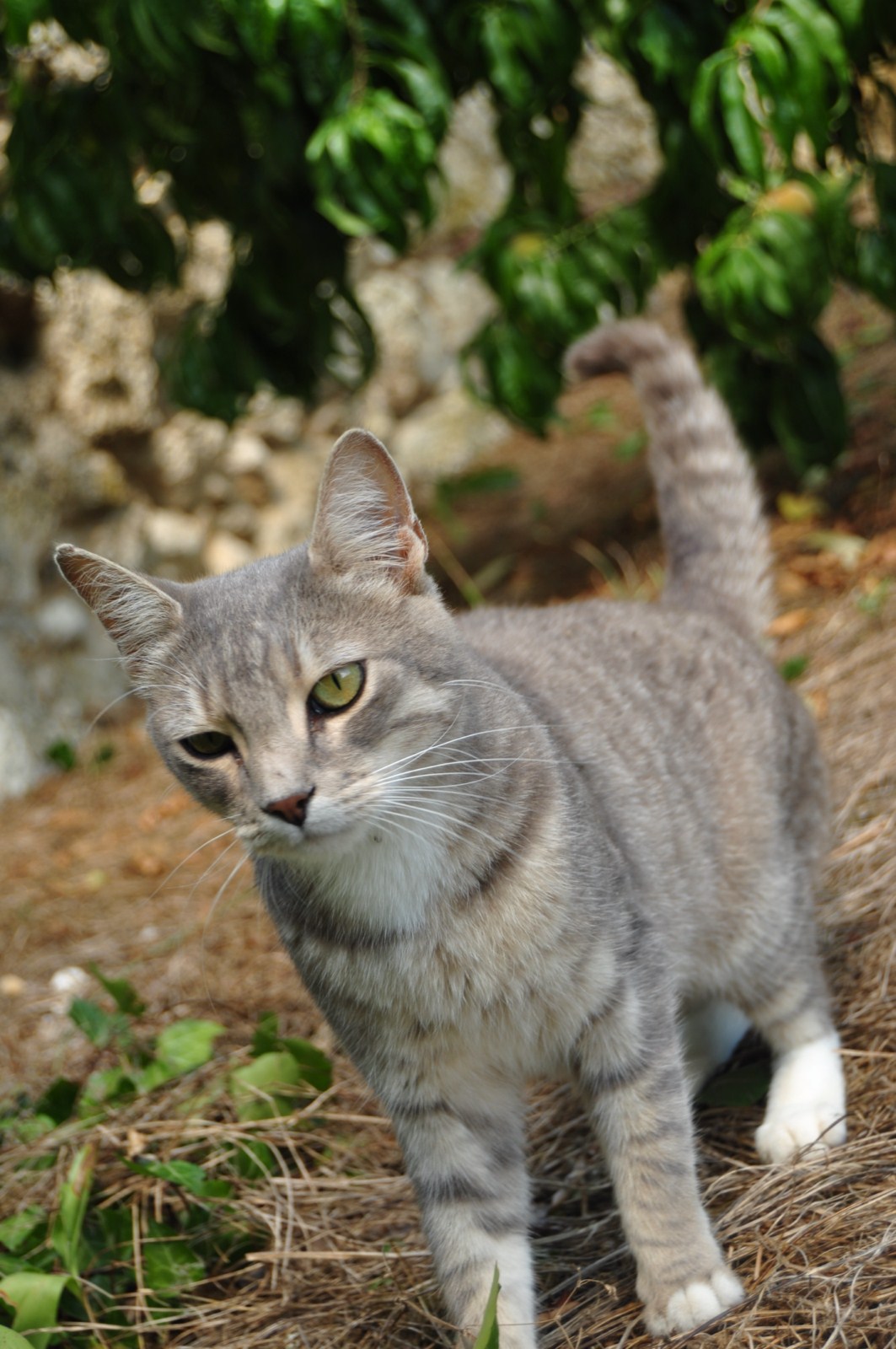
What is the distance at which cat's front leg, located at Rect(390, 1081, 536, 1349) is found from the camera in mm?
2109

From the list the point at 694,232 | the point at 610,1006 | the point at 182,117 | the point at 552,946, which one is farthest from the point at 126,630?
the point at 694,232

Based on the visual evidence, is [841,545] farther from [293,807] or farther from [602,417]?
[293,807]

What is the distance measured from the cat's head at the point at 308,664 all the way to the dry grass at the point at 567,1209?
90 cm

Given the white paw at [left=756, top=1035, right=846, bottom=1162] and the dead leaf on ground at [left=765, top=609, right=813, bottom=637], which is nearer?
the white paw at [left=756, top=1035, right=846, bottom=1162]

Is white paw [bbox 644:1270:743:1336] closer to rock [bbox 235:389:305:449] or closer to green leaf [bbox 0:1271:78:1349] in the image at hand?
green leaf [bbox 0:1271:78:1349]

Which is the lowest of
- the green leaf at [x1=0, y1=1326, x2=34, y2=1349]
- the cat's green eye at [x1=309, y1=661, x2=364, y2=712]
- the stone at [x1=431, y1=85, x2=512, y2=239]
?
the green leaf at [x1=0, y1=1326, x2=34, y2=1349]

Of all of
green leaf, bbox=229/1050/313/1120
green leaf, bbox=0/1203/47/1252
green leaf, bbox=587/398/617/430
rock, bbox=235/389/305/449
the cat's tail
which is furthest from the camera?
green leaf, bbox=587/398/617/430

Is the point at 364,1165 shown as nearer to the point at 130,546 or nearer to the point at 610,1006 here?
the point at 610,1006

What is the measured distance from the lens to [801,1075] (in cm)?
252

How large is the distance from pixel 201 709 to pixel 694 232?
10.7ft

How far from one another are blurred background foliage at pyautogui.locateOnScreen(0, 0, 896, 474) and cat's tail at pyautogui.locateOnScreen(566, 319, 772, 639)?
0.71 m

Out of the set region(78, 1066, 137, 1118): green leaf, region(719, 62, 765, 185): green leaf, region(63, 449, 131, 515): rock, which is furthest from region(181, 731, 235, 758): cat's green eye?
region(63, 449, 131, 515): rock

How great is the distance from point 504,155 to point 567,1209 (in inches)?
143

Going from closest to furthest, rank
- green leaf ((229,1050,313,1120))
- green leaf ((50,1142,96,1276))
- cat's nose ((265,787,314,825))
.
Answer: cat's nose ((265,787,314,825)) → green leaf ((50,1142,96,1276)) → green leaf ((229,1050,313,1120))
